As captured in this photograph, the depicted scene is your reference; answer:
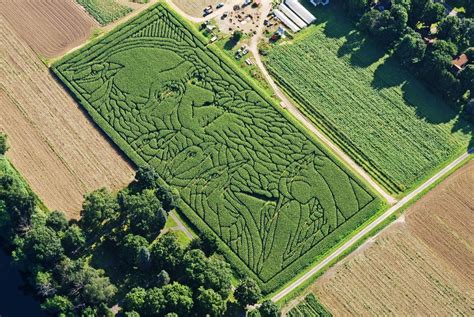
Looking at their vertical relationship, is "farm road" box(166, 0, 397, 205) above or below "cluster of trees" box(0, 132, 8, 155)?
below

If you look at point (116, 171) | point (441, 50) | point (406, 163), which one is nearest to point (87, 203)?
point (116, 171)

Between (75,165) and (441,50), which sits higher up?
(75,165)

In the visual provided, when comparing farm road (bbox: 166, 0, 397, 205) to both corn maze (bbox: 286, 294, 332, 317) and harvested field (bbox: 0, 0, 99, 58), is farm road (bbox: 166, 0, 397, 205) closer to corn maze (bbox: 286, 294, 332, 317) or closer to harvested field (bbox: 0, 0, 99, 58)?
harvested field (bbox: 0, 0, 99, 58)

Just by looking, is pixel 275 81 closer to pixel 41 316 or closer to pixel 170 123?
pixel 170 123

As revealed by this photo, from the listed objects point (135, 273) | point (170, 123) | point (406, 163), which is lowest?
point (406, 163)

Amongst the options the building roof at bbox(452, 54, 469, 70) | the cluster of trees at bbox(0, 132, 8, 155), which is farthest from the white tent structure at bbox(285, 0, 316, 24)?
the cluster of trees at bbox(0, 132, 8, 155)

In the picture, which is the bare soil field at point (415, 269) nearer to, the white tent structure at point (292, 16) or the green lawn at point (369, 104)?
the green lawn at point (369, 104)

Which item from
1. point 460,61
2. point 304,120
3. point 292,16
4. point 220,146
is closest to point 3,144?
point 220,146
